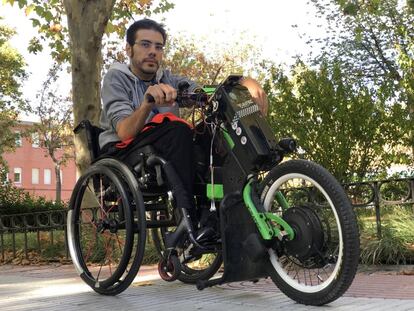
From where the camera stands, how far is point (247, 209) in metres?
3.12

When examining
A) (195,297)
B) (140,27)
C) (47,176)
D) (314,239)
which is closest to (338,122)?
(140,27)

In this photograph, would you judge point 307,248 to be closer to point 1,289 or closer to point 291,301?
point 291,301

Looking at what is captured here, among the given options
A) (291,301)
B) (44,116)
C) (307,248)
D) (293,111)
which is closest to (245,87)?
(307,248)

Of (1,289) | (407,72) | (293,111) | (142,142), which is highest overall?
(407,72)

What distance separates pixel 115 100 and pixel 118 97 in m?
0.03

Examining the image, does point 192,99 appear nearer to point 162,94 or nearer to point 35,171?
point 162,94

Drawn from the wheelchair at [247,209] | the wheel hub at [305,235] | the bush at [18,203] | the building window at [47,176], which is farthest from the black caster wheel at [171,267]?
the building window at [47,176]

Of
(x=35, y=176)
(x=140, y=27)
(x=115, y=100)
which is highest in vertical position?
(x=35, y=176)

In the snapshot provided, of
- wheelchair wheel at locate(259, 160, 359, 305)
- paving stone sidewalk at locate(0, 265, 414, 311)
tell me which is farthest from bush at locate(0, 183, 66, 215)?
wheelchair wheel at locate(259, 160, 359, 305)

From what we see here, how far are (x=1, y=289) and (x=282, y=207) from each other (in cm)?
303

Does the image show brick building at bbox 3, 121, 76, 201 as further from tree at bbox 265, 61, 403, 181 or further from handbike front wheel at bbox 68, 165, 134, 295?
handbike front wheel at bbox 68, 165, 134, 295

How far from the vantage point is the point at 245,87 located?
3375 millimetres

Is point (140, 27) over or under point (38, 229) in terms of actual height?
over

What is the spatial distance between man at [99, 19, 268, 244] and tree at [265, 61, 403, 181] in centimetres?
427
